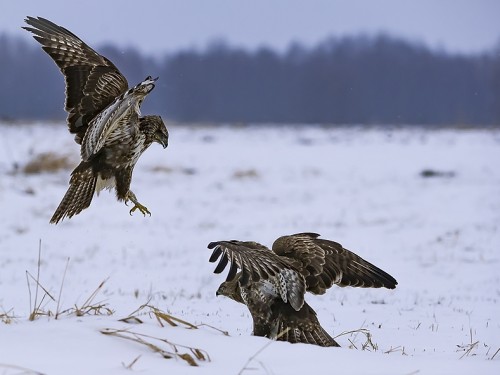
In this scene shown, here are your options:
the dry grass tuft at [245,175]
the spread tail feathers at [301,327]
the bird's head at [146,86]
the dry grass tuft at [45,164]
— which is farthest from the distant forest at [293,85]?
the spread tail feathers at [301,327]

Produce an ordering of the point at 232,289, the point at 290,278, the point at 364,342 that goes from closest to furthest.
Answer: the point at 290,278 → the point at 232,289 → the point at 364,342

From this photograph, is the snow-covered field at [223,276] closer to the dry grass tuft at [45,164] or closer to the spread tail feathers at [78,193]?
the dry grass tuft at [45,164]

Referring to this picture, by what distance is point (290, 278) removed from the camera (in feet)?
15.9

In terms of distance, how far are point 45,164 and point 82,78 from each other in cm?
1408

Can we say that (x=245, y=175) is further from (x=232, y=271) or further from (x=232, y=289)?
(x=232, y=271)

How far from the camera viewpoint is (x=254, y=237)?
40.9ft

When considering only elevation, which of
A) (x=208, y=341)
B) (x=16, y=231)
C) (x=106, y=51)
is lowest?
(x=16, y=231)

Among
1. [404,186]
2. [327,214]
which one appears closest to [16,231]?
[327,214]

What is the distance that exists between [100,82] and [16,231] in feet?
22.7

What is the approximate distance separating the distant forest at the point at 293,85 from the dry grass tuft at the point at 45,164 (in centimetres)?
5570

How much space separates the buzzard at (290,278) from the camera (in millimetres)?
4582

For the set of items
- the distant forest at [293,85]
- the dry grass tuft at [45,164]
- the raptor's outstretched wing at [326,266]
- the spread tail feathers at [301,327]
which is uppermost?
the distant forest at [293,85]

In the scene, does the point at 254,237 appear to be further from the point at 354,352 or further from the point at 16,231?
the point at 354,352

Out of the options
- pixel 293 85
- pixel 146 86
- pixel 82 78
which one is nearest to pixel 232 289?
pixel 146 86
